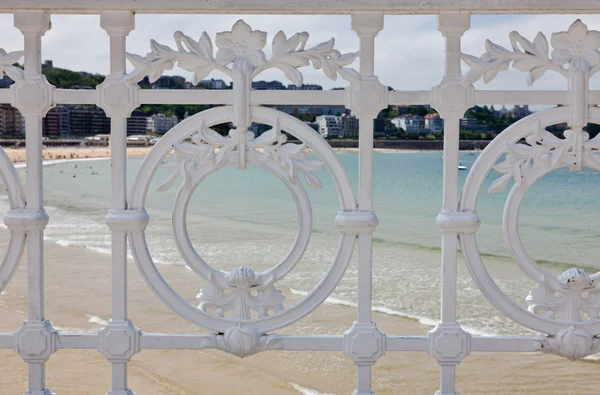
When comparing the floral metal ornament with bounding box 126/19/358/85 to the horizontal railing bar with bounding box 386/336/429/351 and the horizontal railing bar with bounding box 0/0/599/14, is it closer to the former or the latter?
the horizontal railing bar with bounding box 0/0/599/14

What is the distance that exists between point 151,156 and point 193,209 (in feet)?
66.9

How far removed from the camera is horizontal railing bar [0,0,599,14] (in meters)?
2.34

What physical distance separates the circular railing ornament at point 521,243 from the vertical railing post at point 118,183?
1183 millimetres

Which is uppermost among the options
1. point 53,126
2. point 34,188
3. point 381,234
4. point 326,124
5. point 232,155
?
point 53,126

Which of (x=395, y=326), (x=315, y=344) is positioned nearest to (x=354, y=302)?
(x=395, y=326)

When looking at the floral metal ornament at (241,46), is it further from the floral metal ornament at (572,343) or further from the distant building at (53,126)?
the distant building at (53,126)

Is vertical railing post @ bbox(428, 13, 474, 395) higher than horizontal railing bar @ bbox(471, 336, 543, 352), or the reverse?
vertical railing post @ bbox(428, 13, 474, 395)

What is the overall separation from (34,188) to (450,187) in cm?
145

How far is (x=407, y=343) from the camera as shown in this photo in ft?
8.09

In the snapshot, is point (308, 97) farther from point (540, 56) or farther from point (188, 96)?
point (540, 56)

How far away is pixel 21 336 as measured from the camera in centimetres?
248

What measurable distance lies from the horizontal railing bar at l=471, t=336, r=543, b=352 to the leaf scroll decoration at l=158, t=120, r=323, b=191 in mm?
793

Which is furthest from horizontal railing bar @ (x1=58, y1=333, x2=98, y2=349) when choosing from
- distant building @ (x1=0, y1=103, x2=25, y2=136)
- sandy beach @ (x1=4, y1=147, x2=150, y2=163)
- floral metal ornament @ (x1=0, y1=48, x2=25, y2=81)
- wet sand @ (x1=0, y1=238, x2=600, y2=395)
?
sandy beach @ (x1=4, y1=147, x2=150, y2=163)

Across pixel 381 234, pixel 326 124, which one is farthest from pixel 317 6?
pixel 381 234
